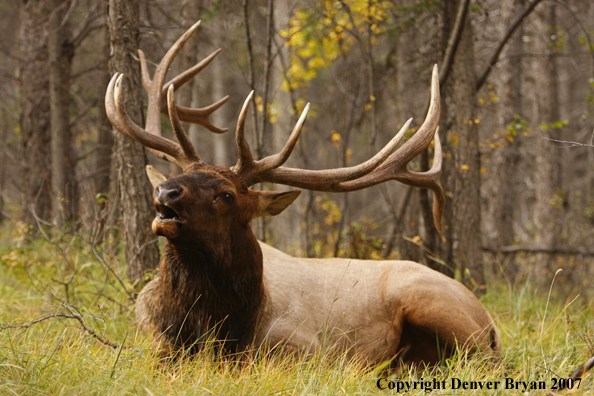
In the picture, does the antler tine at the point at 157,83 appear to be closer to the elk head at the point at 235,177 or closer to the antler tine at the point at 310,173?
the elk head at the point at 235,177

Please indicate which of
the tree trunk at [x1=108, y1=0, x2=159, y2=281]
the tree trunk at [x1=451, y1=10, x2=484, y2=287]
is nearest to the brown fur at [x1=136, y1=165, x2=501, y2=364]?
the tree trunk at [x1=108, y1=0, x2=159, y2=281]

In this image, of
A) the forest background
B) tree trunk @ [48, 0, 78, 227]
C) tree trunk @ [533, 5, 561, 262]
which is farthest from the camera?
tree trunk @ [533, 5, 561, 262]

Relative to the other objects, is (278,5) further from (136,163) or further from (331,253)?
(136,163)


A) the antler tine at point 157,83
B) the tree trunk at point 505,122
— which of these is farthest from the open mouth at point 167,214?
the tree trunk at point 505,122

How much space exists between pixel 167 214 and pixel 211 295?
741 mm

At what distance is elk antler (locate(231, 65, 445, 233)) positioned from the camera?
3.90m

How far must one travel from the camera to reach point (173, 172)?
→ 18.1 ft

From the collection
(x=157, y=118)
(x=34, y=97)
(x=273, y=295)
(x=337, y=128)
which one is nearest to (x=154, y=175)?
(x=157, y=118)

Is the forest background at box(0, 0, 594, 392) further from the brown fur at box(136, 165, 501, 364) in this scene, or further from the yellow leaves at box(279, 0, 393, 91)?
the brown fur at box(136, 165, 501, 364)

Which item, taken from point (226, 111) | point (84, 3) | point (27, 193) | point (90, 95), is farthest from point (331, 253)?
point (226, 111)

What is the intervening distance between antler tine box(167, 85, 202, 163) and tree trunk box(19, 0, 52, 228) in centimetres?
566

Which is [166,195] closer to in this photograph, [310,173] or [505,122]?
[310,173]

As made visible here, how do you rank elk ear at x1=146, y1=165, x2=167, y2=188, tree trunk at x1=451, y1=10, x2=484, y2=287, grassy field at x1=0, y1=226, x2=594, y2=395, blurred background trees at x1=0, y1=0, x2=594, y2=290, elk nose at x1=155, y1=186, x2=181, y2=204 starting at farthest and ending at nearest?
tree trunk at x1=451, y1=10, x2=484, y2=287
blurred background trees at x1=0, y1=0, x2=594, y2=290
elk ear at x1=146, y1=165, x2=167, y2=188
elk nose at x1=155, y1=186, x2=181, y2=204
grassy field at x1=0, y1=226, x2=594, y2=395

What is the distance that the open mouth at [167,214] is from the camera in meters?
3.28
